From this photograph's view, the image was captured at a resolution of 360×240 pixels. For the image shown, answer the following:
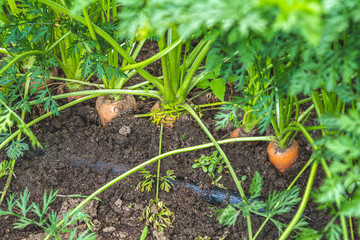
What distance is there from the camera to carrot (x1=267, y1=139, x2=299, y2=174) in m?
1.43

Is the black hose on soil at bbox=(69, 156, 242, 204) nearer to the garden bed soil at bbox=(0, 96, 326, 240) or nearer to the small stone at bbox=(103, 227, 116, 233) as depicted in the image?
the garden bed soil at bbox=(0, 96, 326, 240)

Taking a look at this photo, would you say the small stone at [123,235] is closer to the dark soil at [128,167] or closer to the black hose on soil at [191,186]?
the dark soil at [128,167]

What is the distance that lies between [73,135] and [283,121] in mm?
938

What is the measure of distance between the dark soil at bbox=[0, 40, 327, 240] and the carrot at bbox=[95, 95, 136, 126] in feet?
0.10

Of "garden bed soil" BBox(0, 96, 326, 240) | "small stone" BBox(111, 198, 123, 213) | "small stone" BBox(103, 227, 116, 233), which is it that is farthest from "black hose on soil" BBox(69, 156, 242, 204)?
"small stone" BBox(103, 227, 116, 233)

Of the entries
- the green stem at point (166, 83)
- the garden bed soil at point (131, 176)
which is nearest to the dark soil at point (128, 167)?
the garden bed soil at point (131, 176)

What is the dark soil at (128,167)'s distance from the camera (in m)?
1.37

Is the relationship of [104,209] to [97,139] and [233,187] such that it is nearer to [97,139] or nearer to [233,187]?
[97,139]

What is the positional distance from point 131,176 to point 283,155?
2.07ft

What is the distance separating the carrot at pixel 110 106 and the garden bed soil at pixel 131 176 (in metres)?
0.03

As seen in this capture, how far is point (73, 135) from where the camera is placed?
5.48 ft

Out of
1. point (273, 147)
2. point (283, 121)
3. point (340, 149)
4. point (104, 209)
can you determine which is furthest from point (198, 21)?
point (104, 209)

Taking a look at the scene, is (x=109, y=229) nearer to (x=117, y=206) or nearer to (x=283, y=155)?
(x=117, y=206)

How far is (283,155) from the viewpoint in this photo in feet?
4.67
